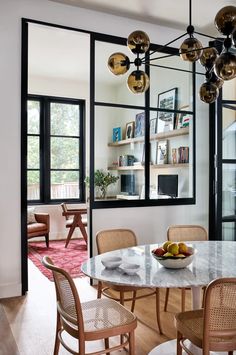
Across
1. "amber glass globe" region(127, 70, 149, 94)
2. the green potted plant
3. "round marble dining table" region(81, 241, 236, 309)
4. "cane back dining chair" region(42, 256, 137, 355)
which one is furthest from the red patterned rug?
"amber glass globe" region(127, 70, 149, 94)

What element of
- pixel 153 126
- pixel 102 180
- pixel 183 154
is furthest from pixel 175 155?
pixel 102 180

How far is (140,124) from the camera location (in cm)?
438

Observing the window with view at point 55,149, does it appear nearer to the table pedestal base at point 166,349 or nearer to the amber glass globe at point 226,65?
the table pedestal base at point 166,349

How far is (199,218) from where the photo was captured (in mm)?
4695

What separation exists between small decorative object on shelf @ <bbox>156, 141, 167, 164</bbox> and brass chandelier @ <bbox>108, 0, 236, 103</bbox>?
1.63 meters

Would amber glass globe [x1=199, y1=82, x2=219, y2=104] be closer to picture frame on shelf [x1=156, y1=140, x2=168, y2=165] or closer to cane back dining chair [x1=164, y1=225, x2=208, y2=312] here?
cane back dining chair [x1=164, y1=225, x2=208, y2=312]

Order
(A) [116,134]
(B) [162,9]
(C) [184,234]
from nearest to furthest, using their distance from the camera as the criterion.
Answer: (C) [184,234]
(B) [162,9]
(A) [116,134]

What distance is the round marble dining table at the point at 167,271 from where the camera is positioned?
1856 mm

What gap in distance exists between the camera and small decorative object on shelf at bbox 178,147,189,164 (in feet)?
15.2

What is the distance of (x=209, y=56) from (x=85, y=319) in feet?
6.97

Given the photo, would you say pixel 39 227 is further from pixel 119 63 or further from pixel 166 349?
pixel 119 63

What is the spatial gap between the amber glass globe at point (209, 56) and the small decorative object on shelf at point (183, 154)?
76.4 inches

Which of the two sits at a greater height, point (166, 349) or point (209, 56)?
point (209, 56)

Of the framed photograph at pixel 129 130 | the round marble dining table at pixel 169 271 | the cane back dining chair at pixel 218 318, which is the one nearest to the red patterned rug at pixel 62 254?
the framed photograph at pixel 129 130
